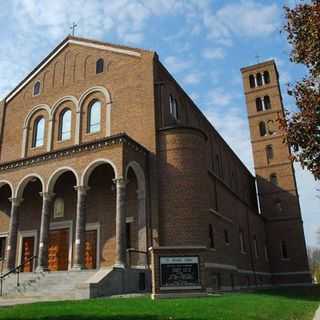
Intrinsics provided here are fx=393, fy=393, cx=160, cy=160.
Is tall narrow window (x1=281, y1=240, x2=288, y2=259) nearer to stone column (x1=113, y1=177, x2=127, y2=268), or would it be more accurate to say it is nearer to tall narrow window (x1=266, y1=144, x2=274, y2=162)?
tall narrow window (x1=266, y1=144, x2=274, y2=162)

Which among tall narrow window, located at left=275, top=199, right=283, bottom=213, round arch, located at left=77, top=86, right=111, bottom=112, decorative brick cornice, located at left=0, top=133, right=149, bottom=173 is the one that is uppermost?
round arch, located at left=77, top=86, right=111, bottom=112

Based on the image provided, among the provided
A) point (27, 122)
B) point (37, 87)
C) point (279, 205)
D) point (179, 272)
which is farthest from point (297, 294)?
point (279, 205)

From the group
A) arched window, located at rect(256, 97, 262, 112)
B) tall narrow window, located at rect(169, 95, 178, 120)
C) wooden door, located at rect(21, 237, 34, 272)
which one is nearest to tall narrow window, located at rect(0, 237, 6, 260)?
wooden door, located at rect(21, 237, 34, 272)

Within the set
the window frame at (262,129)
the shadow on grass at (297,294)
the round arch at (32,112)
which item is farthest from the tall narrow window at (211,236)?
the window frame at (262,129)

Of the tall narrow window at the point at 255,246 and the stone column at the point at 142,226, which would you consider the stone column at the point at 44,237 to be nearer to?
the stone column at the point at 142,226

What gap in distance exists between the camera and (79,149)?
21172 mm

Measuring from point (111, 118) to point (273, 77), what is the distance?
31.2 meters

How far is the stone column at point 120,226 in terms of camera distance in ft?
59.9

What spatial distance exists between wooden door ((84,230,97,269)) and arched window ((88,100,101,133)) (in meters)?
6.79

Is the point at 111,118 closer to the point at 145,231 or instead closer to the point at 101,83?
the point at 101,83

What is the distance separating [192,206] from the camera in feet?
69.4

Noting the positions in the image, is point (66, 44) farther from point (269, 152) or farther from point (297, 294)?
point (269, 152)

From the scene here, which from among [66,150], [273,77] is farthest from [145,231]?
[273,77]

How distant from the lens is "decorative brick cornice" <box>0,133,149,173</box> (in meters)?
20.3
